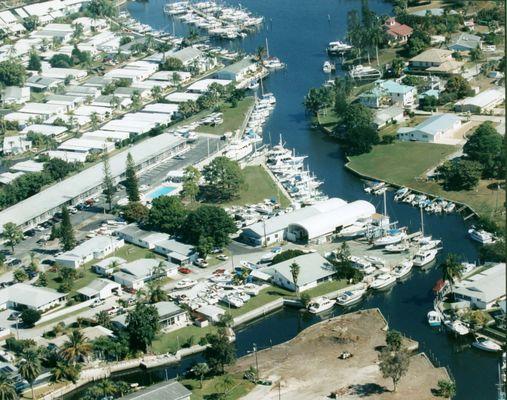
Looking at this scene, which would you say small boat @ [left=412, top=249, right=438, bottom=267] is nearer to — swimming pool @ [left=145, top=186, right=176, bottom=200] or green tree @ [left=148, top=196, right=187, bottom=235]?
green tree @ [left=148, top=196, right=187, bottom=235]

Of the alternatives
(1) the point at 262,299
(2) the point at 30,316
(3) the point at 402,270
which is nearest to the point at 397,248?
(3) the point at 402,270

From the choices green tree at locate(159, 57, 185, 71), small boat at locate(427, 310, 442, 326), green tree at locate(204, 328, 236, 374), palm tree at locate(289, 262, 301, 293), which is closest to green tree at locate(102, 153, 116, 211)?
palm tree at locate(289, 262, 301, 293)

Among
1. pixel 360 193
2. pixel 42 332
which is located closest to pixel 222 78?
pixel 360 193

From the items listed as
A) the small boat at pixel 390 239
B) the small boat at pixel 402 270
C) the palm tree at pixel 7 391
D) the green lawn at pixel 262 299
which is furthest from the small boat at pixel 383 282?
the palm tree at pixel 7 391

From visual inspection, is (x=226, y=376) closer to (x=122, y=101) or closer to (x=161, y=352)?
(x=161, y=352)

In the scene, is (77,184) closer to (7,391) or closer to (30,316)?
(30,316)

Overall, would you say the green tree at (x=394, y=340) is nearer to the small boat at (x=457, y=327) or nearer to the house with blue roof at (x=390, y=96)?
the small boat at (x=457, y=327)

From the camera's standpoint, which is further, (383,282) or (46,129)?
(46,129)
